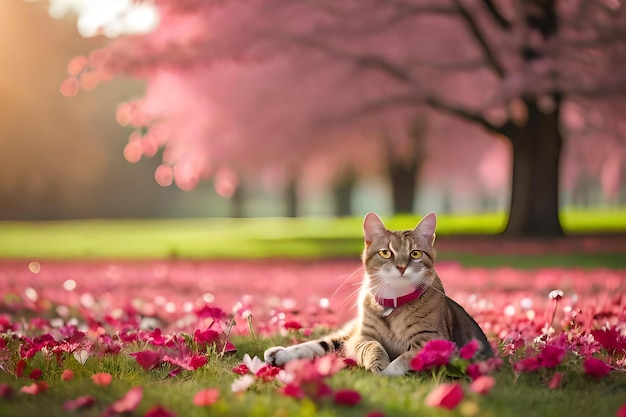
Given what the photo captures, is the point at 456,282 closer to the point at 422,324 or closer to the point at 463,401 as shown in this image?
the point at 422,324

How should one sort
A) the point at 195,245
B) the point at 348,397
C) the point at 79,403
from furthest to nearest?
the point at 195,245
the point at 79,403
the point at 348,397

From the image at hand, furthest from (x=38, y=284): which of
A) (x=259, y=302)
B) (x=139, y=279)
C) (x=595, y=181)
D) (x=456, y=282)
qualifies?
(x=595, y=181)

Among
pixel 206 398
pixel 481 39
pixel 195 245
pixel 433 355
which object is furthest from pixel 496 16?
pixel 206 398

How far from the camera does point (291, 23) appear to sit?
12414 mm

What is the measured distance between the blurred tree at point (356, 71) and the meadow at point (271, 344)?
3057mm

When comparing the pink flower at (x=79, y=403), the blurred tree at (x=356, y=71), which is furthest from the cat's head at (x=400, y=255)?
the blurred tree at (x=356, y=71)

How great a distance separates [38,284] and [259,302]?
12.4 feet

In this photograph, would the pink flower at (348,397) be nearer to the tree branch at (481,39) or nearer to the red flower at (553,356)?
the red flower at (553,356)

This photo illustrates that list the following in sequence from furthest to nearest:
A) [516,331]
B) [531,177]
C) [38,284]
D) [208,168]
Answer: [208,168], [531,177], [38,284], [516,331]

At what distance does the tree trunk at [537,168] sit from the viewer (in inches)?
565

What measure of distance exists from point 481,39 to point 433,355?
11.5 metres

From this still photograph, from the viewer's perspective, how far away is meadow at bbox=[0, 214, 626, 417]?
3.19 metres

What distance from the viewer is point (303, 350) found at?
4148 mm

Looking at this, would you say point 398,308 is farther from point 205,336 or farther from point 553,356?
point 205,336
